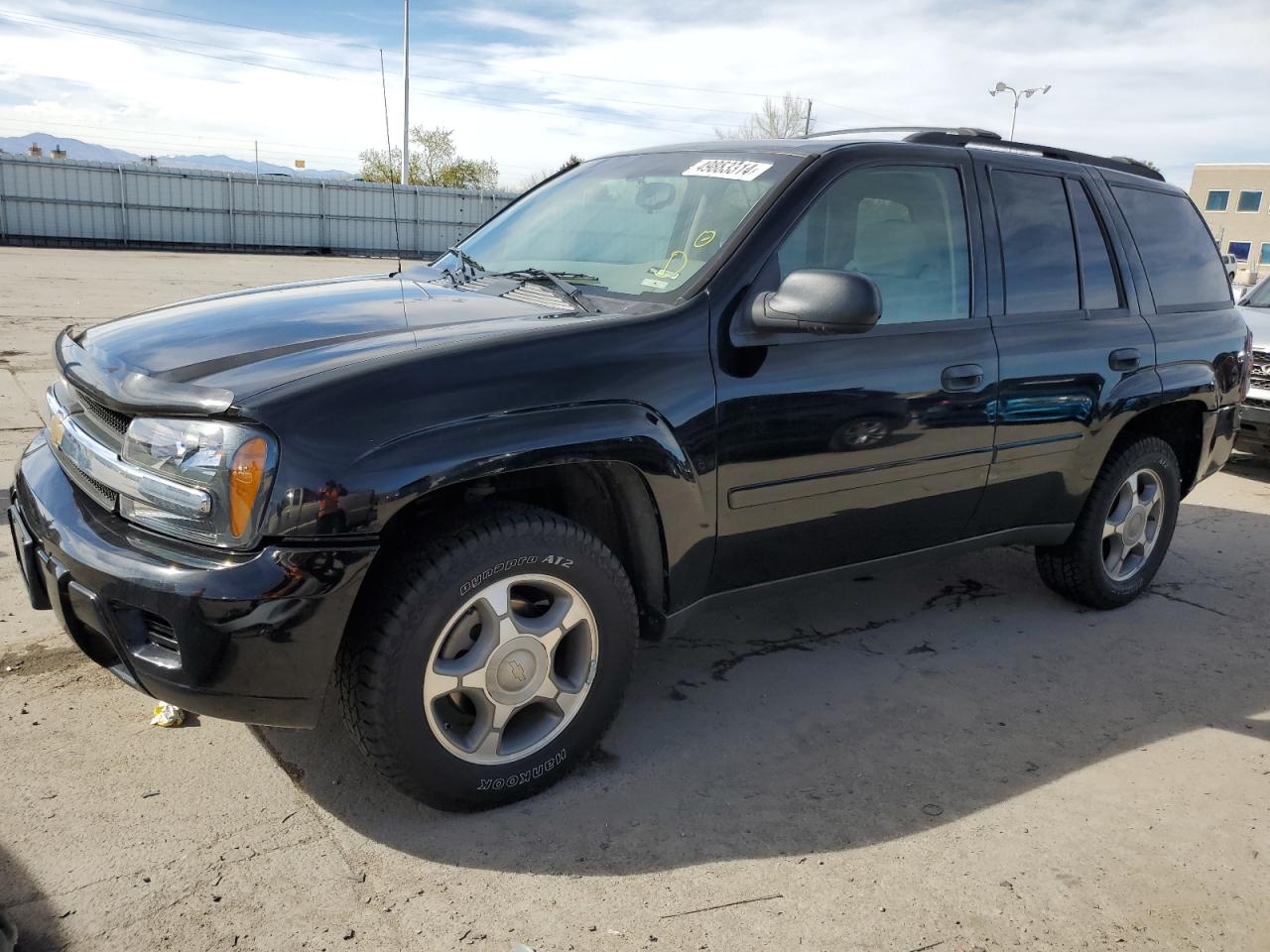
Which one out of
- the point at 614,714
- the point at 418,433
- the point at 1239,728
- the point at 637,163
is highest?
the point at 637,163

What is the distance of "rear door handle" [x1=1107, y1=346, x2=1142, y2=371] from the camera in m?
4.01

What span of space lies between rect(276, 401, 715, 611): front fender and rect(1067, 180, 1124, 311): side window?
2072 mm

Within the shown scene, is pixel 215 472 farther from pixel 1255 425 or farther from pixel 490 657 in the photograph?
pixel 1255 425

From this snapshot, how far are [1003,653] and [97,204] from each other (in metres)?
32.2

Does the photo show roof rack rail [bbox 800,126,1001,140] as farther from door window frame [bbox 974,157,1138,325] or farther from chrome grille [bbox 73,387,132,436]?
chrome grille [bbox 73,387,132,436]

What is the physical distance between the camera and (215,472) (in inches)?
88.8

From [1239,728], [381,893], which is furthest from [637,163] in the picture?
[1239,728]

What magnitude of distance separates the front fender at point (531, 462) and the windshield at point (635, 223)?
50cm

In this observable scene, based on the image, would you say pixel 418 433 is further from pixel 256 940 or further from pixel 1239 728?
pixel 1239 728

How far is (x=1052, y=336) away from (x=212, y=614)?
3.02 m

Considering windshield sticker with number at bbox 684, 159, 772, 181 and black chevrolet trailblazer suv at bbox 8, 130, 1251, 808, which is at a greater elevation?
windshield sticker with number at bbox 684, 159, 772, 181

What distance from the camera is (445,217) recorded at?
3447cm

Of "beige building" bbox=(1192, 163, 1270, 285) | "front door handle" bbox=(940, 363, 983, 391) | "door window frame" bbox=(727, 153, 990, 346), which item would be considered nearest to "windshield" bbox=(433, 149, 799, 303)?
"door window frame" bbox=(727, 153, 990, 346)

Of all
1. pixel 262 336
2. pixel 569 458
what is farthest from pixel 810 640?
pixel 262 336
